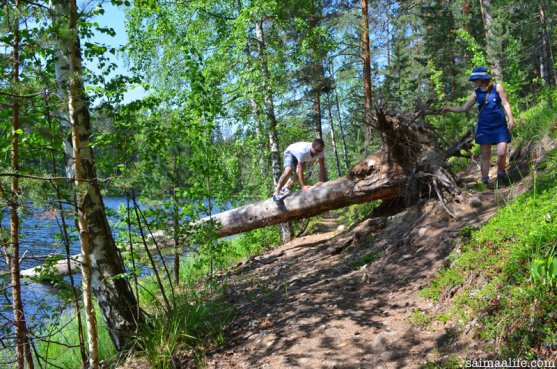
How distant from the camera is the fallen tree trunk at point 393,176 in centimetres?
635

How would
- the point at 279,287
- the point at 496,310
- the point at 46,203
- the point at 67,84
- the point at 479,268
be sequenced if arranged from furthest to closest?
the point at 279,287
the point at 67,84
the point at 479,268
the point at 46,203
the point at 496,310

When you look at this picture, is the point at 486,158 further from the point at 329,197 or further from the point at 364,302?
the point at 364,302

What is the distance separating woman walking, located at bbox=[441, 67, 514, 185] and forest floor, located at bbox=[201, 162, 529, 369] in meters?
0.37

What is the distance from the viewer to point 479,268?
11.9 ft

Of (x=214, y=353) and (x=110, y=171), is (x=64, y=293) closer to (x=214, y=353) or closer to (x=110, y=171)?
(x=110, y=171)

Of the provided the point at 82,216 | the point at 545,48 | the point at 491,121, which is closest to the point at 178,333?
the point at 82,216

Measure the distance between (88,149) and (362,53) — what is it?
12723 millimetres

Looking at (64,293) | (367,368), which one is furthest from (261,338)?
(64,293)

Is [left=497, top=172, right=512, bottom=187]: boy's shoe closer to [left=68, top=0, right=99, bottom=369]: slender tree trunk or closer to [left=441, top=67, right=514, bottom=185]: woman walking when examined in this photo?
[left=441, top=67, right=514, bottom=185]: woman walking

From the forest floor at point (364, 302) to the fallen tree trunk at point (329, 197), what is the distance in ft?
1.77

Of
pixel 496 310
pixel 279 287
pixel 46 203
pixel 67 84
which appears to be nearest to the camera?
pixel 496 310

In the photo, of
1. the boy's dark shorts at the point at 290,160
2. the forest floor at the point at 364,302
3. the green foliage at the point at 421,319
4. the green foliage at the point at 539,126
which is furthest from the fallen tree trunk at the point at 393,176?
the green foliage at the point at 421,319

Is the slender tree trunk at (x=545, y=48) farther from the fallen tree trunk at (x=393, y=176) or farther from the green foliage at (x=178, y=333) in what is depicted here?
the green foliage at (x=178, y=333)

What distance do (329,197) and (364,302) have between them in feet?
10.6
